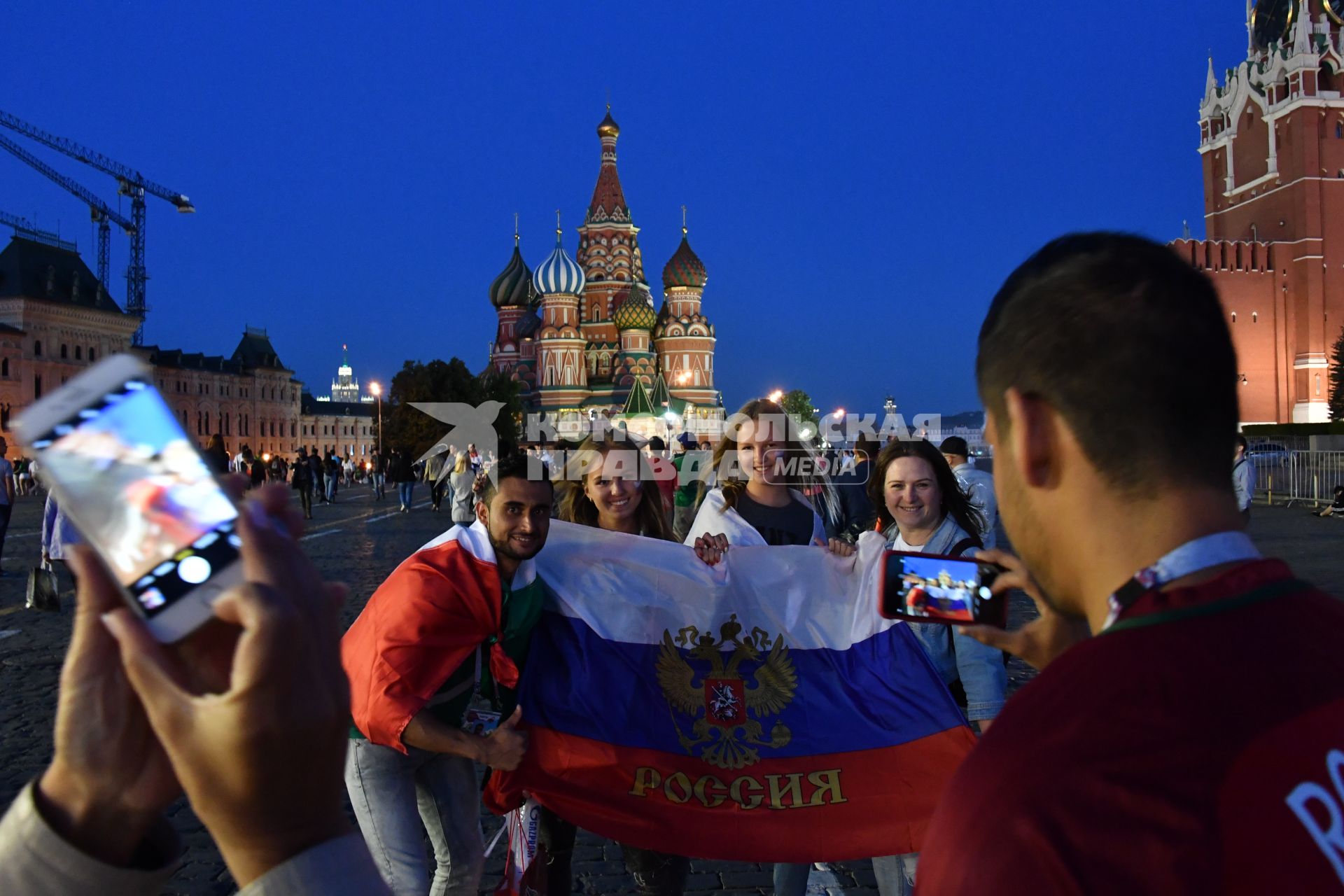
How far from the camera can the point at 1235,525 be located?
1090 millimetres

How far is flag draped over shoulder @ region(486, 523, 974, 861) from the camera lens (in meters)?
3.29

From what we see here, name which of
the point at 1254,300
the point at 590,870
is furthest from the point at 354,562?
the point at 1254,300

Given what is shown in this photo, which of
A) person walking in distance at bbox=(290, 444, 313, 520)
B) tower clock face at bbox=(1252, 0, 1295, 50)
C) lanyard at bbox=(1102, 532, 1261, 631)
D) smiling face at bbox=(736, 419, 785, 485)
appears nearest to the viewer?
lanyard at bbox=(1102, 532, 1261, 631)

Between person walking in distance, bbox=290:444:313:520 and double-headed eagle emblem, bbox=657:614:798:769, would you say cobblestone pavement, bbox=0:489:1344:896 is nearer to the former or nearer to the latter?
double-headed eagle emblem, bbox=657:614:798:769

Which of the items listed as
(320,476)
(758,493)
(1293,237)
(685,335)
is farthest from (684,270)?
(758,493)

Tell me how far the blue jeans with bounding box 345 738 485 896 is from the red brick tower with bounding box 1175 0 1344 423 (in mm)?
64334

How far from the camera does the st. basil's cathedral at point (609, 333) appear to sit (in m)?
75.5

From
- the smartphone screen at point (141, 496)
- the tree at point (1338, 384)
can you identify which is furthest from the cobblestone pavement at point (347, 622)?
the tree at point (1338, 384)

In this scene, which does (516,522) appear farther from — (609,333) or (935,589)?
(609,333)

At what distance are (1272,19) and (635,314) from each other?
4654 centimetres

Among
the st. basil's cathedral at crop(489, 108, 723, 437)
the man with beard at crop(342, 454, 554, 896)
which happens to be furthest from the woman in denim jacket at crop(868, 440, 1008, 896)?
the st. basil's cathedral at crop(489, 108, 723, 437)

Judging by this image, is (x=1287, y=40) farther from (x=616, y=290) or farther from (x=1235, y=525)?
(x=1235, y=525)

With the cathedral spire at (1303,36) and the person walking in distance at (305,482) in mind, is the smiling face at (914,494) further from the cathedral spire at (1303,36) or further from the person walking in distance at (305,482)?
the cathedral spire at (1303,36)

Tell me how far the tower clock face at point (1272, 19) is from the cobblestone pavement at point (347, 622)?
54049 millimetres
